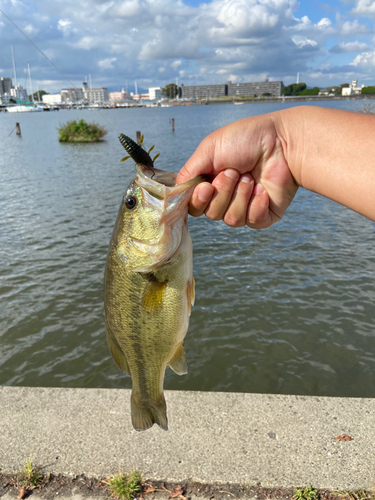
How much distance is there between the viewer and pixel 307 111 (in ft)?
7.51

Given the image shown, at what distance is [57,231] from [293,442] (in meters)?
11.5

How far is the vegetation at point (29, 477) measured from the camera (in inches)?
123

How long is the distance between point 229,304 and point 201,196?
612 cm

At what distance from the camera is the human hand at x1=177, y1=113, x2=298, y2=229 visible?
2.41 meters

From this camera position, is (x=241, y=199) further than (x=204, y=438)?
No

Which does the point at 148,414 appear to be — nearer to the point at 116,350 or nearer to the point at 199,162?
the point at 116,350

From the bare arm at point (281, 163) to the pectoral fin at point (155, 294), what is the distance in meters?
0.60

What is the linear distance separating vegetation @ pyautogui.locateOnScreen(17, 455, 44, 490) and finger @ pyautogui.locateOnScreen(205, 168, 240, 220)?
2.82 metres

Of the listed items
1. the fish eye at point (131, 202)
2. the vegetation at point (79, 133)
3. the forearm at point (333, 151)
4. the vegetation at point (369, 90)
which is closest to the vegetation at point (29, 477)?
the fish eye at point (131, 202)

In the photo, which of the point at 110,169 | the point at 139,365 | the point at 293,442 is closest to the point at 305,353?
the point at 293,442

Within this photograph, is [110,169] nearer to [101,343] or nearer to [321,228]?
[321,228]

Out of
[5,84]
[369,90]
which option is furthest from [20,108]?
[369,90]

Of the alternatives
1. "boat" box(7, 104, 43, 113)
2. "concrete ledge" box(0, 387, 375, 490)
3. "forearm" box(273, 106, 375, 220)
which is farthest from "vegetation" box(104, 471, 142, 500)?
"boat" box(7, 104, 43, 113)

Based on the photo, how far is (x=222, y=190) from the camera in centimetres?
248
